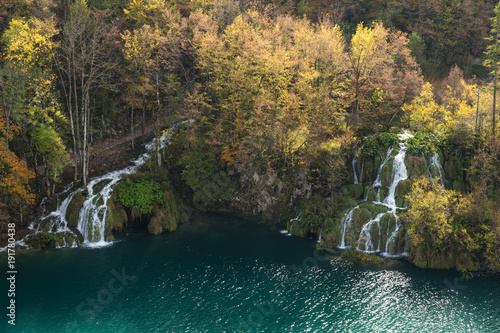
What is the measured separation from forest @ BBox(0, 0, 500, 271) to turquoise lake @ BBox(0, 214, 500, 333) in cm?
361

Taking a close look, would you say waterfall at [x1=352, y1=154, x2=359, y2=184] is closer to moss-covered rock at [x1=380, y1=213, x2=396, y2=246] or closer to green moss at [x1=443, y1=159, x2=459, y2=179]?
moss-covered rock at [x1=380, y1=213, x2=396, y2=246]

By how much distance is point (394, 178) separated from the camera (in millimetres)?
31969

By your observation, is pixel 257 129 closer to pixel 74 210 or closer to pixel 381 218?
pixel 381 218

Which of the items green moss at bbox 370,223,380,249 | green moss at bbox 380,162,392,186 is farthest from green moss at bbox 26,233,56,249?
green moss at bbox 380,162,392,186

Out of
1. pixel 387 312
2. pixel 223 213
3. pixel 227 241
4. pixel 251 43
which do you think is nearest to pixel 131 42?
pixel 251 43

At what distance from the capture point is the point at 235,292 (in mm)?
23578

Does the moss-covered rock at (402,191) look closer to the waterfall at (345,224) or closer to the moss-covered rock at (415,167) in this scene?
the moss-covered rock at (415,167)

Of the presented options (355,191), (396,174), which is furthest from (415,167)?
(355,191)

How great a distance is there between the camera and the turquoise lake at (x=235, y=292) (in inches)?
797

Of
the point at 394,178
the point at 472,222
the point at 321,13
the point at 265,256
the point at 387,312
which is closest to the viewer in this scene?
the point at 387,312

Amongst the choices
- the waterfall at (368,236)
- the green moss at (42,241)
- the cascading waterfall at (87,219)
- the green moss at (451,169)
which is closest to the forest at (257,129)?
the green moss at (451,169)

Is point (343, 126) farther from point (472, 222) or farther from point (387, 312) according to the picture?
point (387, 312)

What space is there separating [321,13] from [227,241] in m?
46.0

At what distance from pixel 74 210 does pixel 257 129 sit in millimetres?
19381
